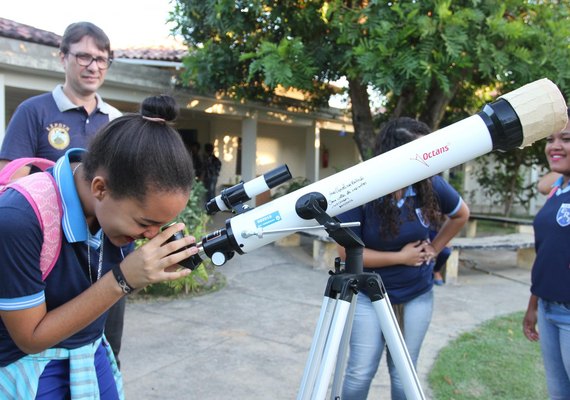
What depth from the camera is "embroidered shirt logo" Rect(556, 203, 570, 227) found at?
2.27 m

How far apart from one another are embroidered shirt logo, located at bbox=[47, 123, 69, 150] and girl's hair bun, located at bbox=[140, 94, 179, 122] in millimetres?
1165

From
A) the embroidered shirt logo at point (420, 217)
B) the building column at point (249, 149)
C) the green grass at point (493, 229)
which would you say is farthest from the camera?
the green grass at point (493, 229)

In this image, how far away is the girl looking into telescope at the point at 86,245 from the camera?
1.21 metres

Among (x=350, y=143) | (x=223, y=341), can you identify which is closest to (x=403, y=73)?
(x=223, y=341)

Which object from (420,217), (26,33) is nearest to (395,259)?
(420,217)

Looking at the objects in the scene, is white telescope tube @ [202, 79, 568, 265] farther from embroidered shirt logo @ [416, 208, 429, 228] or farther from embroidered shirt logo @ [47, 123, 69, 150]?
embroidered shirt logo @ [47, 123, 69, 150]

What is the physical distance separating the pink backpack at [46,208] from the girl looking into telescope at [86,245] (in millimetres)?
15

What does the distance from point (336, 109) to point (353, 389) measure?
37.5 ft

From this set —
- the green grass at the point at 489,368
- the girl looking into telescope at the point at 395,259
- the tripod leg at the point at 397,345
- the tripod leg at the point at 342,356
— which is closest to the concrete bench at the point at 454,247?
the green grass at the point at 489,368

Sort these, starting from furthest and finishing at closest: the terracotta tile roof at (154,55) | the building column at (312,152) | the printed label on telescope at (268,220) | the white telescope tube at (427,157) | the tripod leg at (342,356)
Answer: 1. the building column at (312,152)
2. the terracotta tile roof at (154,55)
3. the tripod leg at (342,356)
4. the printed label on telescope at (268,220)
5. the white telescope tube at (427,157)

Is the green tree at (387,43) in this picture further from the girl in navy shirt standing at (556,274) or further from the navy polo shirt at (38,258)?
the navy polo shirt at (38,258)

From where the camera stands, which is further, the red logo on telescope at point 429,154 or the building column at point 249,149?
the building column at point 249,149

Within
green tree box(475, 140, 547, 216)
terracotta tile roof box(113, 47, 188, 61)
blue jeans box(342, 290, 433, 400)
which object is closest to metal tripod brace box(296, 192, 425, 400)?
blue jeans box(342, 290, 433, 400)

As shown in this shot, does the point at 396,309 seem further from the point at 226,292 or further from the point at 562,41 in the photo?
the point at 562,41
